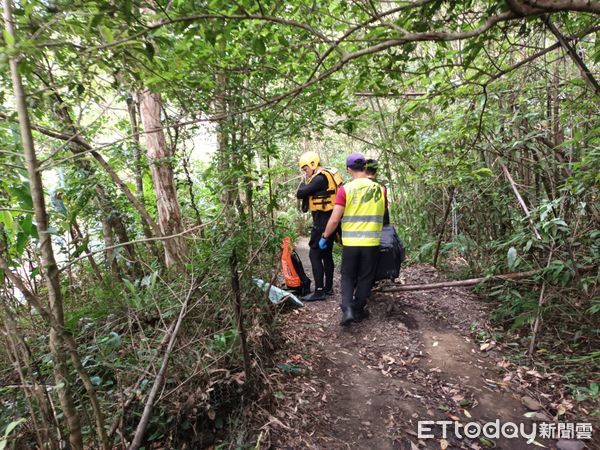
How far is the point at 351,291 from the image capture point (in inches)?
142

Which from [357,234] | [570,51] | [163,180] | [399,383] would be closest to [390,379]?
[399,383]

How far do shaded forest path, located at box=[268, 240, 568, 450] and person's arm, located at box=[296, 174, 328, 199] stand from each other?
153 centimetres

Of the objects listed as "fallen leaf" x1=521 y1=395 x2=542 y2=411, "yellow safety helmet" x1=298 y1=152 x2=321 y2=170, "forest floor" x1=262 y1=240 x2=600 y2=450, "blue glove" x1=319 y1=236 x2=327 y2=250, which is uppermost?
"yellow safety helmet" x1=298 y1=152 x2=321 y2=170

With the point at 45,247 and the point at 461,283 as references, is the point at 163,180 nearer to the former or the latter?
the point at 45,247

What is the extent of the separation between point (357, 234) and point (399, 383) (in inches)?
58.9

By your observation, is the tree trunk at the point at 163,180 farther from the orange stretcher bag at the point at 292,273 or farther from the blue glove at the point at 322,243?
the blue glove at the point at 322,243

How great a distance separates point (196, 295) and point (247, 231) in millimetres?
761

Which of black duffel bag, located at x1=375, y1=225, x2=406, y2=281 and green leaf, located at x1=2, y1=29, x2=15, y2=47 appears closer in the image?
green leaf, located at x1=2, y1=29, x2=15, y2=47

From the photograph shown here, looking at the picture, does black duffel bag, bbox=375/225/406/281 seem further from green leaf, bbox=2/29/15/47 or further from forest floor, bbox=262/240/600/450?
green leaf, bbox=2/29/15/47

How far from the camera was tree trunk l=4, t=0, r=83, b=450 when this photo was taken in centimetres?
116

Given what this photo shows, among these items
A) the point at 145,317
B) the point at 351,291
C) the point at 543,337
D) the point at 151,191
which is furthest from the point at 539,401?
the point at 151,191

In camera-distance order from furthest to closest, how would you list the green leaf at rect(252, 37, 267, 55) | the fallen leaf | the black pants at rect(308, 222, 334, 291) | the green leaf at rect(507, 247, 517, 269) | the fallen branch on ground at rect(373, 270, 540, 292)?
1. the black pants at rect(308, 222, 334, 291)
2. the fallen branch on ground at rect(373, 270, 540, 292)
3. the green leaf at rect(507, 247, 517, 269)
4. the fallen leaf
5. the green leaf at rect(252, 37, 267, 55)

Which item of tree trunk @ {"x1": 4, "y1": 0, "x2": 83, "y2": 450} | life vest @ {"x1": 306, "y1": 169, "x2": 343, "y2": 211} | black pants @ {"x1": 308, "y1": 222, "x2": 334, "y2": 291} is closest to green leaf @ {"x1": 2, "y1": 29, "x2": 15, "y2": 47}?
tree trunk @ {"x1": 4, "y1": 0, "x2": 83, "y2": 450}

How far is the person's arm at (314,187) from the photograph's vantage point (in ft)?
13.5
